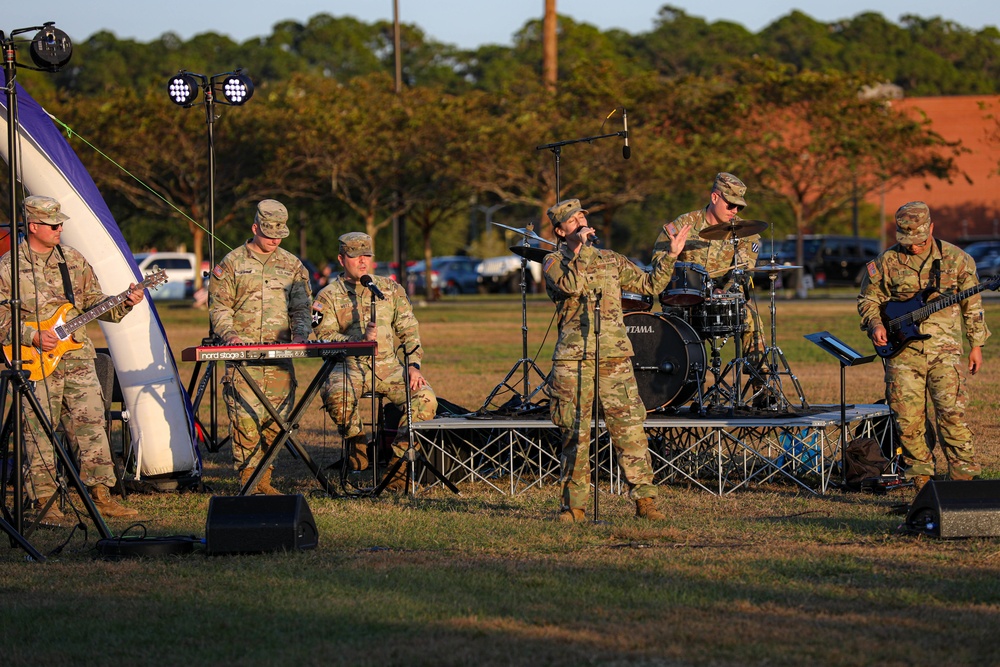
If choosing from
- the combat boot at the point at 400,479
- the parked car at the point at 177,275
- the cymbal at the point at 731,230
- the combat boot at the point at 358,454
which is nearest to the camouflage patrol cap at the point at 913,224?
the cymbal at the point at 731,230

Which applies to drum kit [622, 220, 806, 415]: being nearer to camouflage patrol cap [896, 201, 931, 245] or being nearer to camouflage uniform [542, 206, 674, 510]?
camouflage patrol cap [896, 201, 931, 245]

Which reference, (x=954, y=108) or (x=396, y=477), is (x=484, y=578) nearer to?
(x=396, y=477)

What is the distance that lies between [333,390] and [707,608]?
4410 millimetres

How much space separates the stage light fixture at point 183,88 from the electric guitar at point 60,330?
176 inches

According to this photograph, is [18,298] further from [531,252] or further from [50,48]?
[531,252]

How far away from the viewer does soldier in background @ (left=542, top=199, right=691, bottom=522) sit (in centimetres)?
825

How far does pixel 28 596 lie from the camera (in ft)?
22.1

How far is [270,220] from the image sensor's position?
9.41m

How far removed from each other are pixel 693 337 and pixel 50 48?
500cm

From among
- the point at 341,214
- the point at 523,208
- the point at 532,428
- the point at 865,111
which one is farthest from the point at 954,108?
the point at 532,428

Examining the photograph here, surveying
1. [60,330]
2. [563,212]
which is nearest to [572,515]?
[563,212]

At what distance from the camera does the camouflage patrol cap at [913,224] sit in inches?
352

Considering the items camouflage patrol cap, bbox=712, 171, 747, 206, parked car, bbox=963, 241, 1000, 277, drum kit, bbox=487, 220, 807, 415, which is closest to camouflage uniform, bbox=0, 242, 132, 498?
drum kit, bbox=487, 220, 807, 415

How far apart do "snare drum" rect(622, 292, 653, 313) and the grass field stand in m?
1.42
